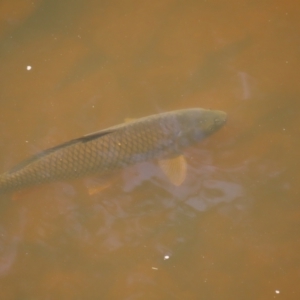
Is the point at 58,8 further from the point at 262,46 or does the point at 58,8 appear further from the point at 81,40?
the point at 262,46

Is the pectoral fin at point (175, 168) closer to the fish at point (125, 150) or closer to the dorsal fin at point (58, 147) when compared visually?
the fish at point (125, 150)

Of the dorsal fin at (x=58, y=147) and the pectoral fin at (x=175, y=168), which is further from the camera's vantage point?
the pectoral fin at (x=175, y=168)

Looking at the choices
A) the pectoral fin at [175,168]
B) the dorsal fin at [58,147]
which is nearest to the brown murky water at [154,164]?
the pectoral fin at [175,168]

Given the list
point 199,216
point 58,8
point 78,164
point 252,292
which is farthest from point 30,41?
point 252,292

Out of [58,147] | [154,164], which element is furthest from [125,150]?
[58,147]

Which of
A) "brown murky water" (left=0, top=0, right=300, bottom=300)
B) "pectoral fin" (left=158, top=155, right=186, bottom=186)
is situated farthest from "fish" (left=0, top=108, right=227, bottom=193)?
"brown murky water" (left=0, top=0, right=300, bottom=300)

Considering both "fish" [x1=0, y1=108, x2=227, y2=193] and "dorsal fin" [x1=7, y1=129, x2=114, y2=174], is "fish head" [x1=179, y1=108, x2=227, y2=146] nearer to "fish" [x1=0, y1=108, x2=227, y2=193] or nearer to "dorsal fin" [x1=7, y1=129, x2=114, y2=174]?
"fish" [x1=0, y1=108, x2=227, y2=193]

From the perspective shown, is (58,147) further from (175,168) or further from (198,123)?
(198,123)
